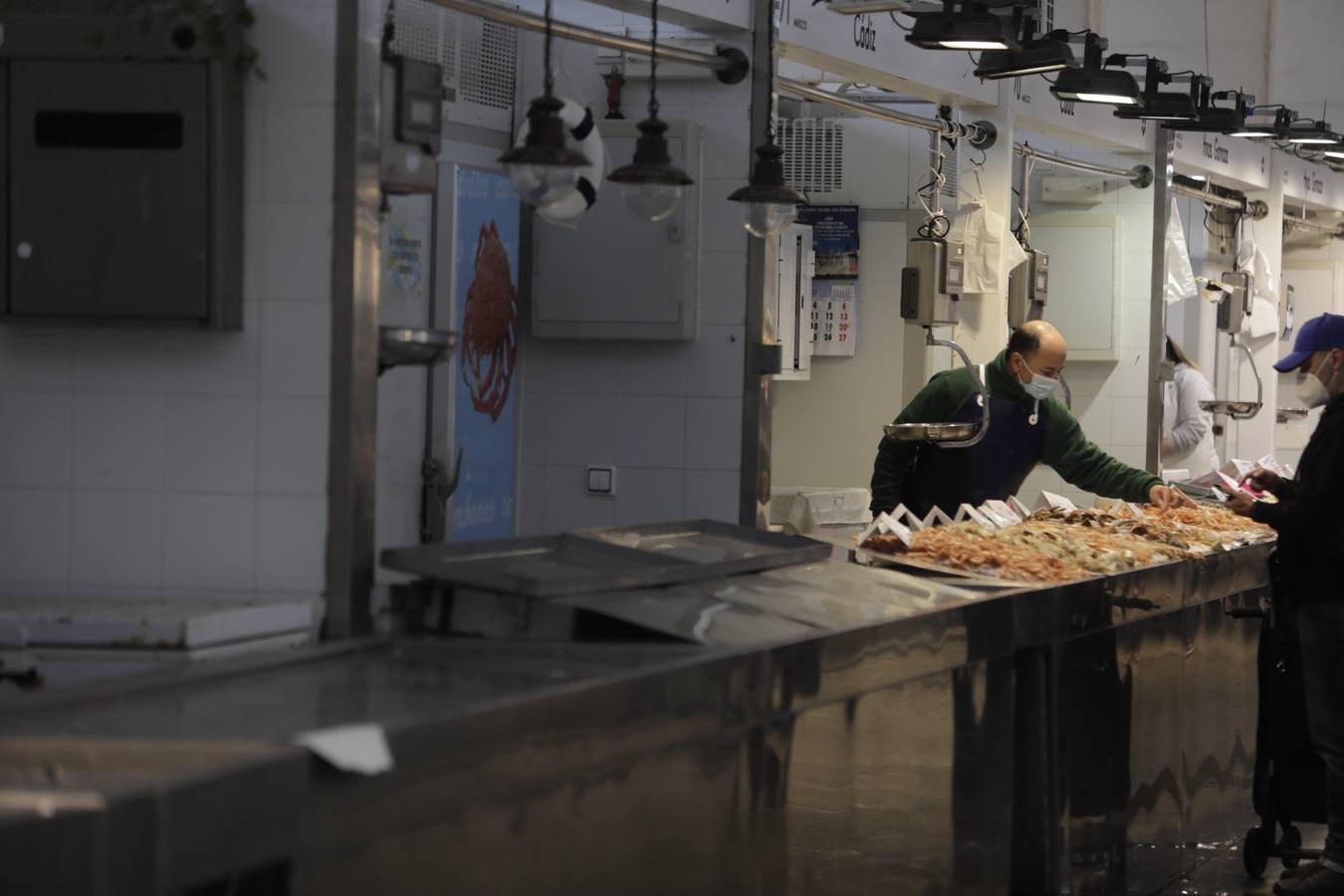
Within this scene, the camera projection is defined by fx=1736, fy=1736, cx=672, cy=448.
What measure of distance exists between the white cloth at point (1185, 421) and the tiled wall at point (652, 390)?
551cm

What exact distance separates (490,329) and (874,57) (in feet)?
7.03

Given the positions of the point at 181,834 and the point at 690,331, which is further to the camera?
the point at 690,331

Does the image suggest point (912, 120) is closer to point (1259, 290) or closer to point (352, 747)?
point (1259, 290)

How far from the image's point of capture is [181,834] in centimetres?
213

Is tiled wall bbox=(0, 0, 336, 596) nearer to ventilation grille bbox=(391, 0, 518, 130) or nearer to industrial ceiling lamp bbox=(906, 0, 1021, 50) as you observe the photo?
ventilation grille bbox=(391, 0, 518, 130)

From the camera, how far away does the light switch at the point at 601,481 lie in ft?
18.6

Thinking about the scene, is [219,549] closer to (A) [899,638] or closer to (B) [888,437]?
(A) [899,638]

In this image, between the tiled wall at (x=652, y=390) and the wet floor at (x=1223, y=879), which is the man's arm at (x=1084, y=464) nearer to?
the wet floor at (x=1223, y=879)

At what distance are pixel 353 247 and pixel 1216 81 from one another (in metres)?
9.41

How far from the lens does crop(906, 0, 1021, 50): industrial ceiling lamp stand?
216 inches

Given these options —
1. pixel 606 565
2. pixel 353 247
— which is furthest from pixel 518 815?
pixel 353 247

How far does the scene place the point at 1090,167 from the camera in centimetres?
948

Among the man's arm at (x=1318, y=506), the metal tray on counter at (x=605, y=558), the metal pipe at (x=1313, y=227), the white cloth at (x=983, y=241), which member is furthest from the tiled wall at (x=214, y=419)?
the metal pipe at (x=1313, y=227)

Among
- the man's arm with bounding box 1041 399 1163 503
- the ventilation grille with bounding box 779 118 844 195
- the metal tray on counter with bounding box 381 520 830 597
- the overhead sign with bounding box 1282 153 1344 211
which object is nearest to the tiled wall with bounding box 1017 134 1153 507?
the ventilation grille with bounding box 779 118 844 195
